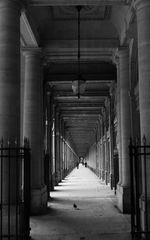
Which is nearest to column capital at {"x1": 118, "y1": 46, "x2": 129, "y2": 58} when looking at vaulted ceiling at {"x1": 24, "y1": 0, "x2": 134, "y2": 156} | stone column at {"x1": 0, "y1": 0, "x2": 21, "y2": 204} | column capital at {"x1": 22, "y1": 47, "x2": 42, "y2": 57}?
vaulted ceiling at {"x1": 24, "y1": 0, "x2": 134, "y2": 156}

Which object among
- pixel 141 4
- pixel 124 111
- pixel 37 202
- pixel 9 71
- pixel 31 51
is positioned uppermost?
pixel 31 51

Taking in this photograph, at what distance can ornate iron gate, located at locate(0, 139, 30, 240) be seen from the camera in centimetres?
871

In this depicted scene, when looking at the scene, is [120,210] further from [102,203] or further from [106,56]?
[106,56]

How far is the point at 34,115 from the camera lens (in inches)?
580

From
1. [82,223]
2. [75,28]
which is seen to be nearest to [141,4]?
[75,28]

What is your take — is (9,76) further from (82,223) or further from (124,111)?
(124,111)

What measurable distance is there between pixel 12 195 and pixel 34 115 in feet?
19.6

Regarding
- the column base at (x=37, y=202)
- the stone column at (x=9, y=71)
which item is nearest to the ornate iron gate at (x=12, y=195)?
the stone column at (x=9, y=71)

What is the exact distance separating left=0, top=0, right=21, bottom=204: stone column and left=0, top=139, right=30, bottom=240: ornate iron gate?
29mm

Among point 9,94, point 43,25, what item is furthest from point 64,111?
point 9,94

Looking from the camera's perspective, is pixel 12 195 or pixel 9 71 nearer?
pixel 12 195

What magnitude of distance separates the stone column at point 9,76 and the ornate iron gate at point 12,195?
0.03 m

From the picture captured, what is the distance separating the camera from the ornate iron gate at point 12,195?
28.6ft

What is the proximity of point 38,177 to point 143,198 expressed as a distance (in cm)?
616
